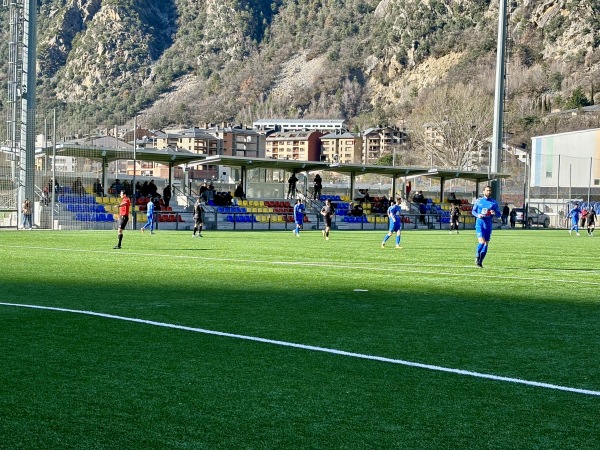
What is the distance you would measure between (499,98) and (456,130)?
4045 centimetres

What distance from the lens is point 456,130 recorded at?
332 ft

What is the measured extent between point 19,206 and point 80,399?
133 feet

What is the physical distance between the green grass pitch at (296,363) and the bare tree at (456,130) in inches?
3244

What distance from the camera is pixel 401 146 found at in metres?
142

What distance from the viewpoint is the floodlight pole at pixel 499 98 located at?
58938mm

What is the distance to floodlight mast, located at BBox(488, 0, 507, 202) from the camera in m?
58.9

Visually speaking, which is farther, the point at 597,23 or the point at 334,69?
the point at 334,69

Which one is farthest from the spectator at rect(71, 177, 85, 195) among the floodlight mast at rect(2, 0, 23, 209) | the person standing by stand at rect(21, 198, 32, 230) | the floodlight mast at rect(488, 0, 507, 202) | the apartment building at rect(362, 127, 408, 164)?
the apartment building at rect(362, 127, 408, 164)

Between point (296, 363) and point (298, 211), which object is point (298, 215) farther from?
point (296, 363)

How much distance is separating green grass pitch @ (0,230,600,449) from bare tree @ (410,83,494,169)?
270ft

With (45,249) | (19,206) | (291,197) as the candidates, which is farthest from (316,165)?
(45,249)

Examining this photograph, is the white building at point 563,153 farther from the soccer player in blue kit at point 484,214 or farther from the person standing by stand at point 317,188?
the soccer player in blue kit at point 484,214

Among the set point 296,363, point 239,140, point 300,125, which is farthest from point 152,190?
point 300,125

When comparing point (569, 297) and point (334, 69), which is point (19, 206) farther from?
point (334, 69)
